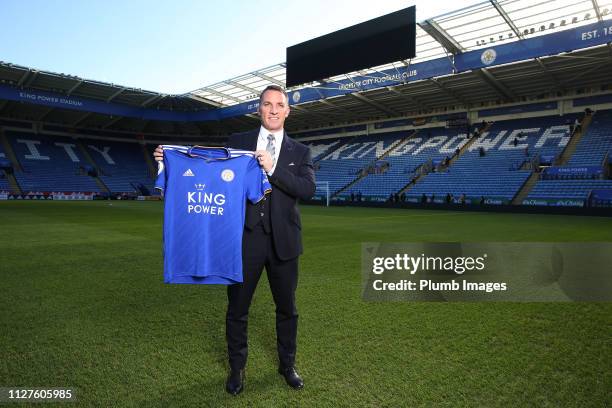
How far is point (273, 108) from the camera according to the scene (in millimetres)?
2430

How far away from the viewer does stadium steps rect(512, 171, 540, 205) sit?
2292cm

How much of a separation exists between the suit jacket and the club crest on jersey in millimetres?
234

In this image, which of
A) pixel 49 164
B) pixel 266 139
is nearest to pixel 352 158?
pixel 49 164

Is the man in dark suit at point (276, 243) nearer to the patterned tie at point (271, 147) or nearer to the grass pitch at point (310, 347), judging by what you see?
the patterned tie at point (271, 147)

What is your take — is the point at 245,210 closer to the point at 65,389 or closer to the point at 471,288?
the point at 65,389

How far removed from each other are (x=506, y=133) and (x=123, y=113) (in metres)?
32.9

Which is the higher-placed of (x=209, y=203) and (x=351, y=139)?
(x=351, y=139)

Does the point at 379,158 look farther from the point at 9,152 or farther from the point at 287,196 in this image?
the point at 9,152

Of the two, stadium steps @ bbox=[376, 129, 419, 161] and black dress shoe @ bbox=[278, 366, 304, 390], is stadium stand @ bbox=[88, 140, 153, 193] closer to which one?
stadium steps @ bbox=[376, 129, 419, 161]

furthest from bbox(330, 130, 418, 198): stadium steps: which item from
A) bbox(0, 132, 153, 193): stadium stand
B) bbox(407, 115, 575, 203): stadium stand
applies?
bbox(0, 132, 153, 193): stadium stand

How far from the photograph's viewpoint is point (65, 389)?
92.1 inches

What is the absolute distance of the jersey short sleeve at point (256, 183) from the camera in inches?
95.7

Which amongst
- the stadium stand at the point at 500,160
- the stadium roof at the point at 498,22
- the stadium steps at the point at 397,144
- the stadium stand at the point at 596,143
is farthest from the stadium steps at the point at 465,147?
the stadium roof at the point at 498,22

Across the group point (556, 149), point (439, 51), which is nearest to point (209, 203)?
point (439, 51)
